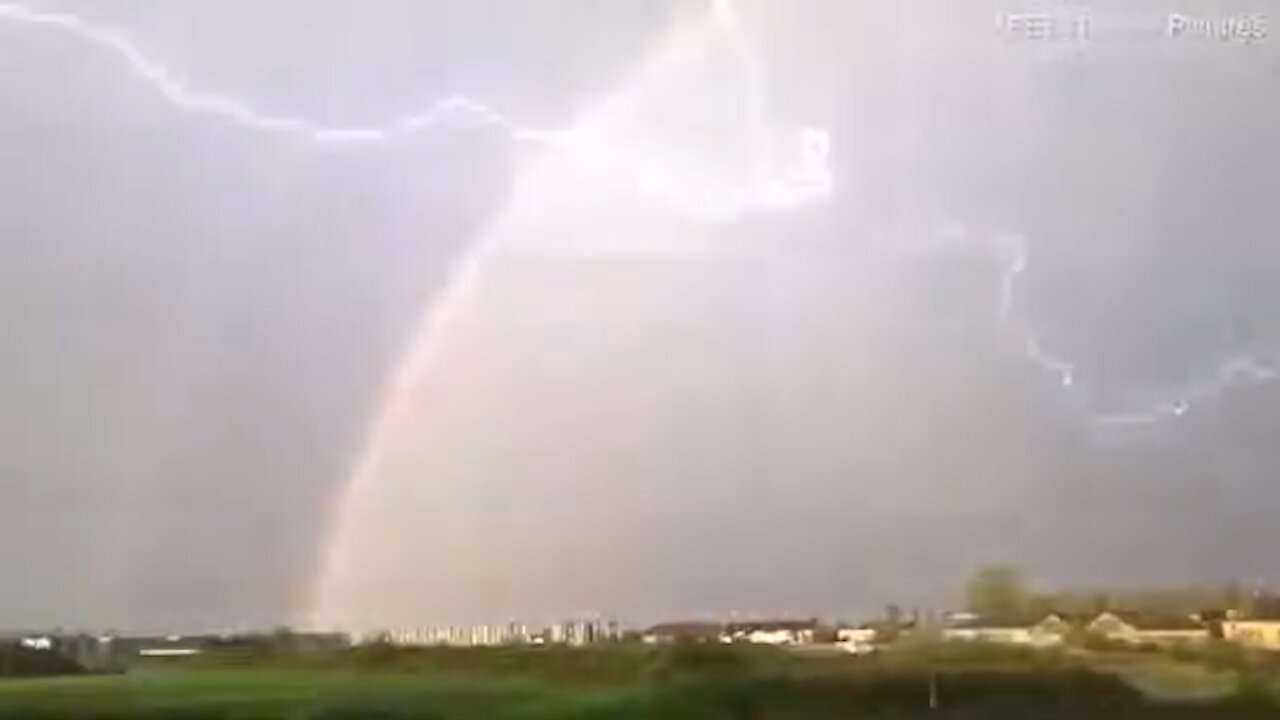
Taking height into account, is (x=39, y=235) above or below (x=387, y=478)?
above

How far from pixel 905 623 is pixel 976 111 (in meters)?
0.69

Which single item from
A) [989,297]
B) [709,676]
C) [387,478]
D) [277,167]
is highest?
[277,167]

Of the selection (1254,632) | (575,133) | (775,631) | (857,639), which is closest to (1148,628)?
(1254,632)

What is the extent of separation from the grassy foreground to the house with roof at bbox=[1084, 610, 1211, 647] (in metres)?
0.05

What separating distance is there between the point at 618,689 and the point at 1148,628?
704 mm

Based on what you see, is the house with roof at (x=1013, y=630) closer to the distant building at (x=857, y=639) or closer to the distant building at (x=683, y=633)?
the distant building at (x=857, y=639)

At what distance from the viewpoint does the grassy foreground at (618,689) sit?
2.77m

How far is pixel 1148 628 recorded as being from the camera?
2.84 meters

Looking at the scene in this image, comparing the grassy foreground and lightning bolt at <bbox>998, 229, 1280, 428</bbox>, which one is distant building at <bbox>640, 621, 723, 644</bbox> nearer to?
the grassy foreground

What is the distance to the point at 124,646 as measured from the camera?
2.80 meters

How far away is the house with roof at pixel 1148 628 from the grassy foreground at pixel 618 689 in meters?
0.05

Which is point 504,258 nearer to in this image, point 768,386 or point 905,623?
point 768,386

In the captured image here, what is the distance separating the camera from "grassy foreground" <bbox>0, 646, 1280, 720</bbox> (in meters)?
2.77

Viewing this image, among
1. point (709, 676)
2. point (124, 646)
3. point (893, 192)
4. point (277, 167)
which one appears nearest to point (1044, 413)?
point (893, 192)
